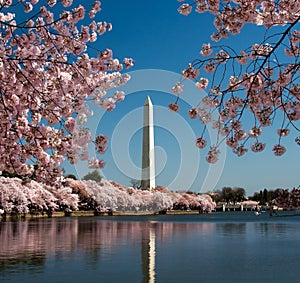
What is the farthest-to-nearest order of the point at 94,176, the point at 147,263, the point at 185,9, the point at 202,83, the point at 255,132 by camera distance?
1. the point at 94,176
2. the point at 147,263
3. the point at 202,83
4. the point at 185,9
5. the point at 255,132

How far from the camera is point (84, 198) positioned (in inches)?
2653

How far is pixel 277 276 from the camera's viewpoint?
1021 cm

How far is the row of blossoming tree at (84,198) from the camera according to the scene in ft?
146

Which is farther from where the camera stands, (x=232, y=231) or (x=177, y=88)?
(x=232, y=231)

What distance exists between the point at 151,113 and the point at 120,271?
4178 centimetres

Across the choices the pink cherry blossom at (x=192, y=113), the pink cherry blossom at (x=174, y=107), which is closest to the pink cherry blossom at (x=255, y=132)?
the pink cherry blossom at (x=192, y=113)

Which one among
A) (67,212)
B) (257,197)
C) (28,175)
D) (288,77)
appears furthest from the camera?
(257,197)

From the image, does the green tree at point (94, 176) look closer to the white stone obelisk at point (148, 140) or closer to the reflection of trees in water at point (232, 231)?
the white stone obelisk at point (148, 140)

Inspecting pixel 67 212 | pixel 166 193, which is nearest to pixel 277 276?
pixel 67 212

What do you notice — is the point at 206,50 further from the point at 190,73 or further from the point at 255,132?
the point at 255,132

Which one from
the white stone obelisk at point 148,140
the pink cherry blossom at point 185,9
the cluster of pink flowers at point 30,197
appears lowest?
the cluster of pink flowers at point 30,197

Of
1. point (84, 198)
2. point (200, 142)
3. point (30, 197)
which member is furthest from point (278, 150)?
point (84, 198)

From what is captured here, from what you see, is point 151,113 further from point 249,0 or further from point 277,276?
point 249,0

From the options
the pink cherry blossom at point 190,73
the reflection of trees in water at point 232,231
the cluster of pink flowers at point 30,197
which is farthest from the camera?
the cluster of pink flowers at point 30,197
